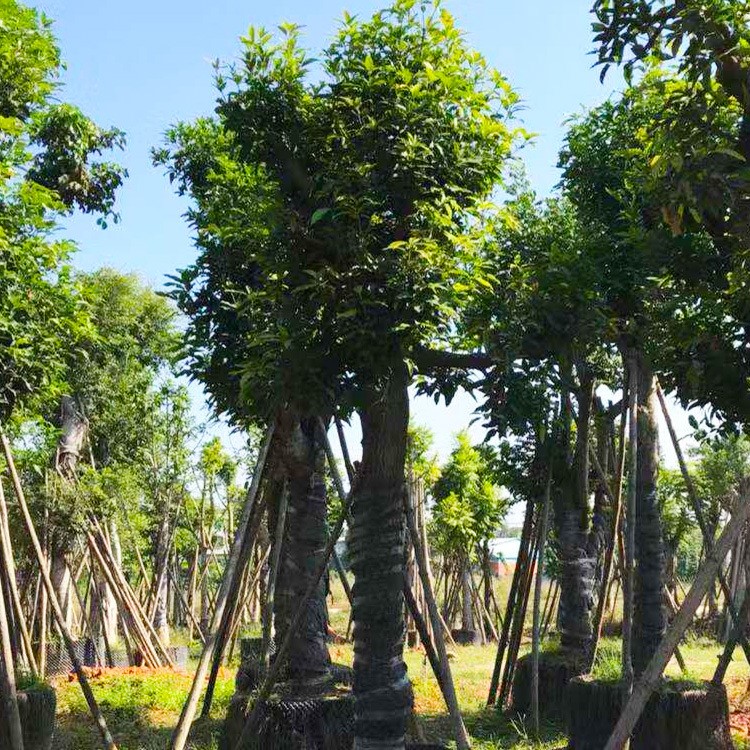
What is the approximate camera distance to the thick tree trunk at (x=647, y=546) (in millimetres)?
7887

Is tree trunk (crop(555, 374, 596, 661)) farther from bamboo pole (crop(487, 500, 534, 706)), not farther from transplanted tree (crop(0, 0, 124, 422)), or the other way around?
transplanted tree (crop(0, 0, 124, 422))

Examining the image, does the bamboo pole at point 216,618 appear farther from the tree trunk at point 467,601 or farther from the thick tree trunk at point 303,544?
the tree trunk at point 467,601

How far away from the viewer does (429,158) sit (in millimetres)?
5145

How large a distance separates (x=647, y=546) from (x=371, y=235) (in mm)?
4619

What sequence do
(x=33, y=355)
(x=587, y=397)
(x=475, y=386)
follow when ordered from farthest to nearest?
(x=587, y=397) → (x=33, y=355) → (x=475, y=386)

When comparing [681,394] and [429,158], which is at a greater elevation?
[429,158]

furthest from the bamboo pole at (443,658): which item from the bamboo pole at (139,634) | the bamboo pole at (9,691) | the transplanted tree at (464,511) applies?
the transplanted tree at (464,511)

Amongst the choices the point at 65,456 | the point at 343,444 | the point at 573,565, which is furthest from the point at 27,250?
the point at 65,456

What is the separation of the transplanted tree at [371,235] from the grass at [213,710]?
3447 millimetres

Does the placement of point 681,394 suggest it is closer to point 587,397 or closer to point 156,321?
point 587,397

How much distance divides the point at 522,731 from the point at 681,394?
524cm

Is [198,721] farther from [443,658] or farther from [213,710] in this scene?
[443,658]

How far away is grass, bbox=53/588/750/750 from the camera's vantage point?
8938mm

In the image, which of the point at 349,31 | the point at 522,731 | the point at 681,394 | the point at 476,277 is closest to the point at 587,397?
the point at 681,394
